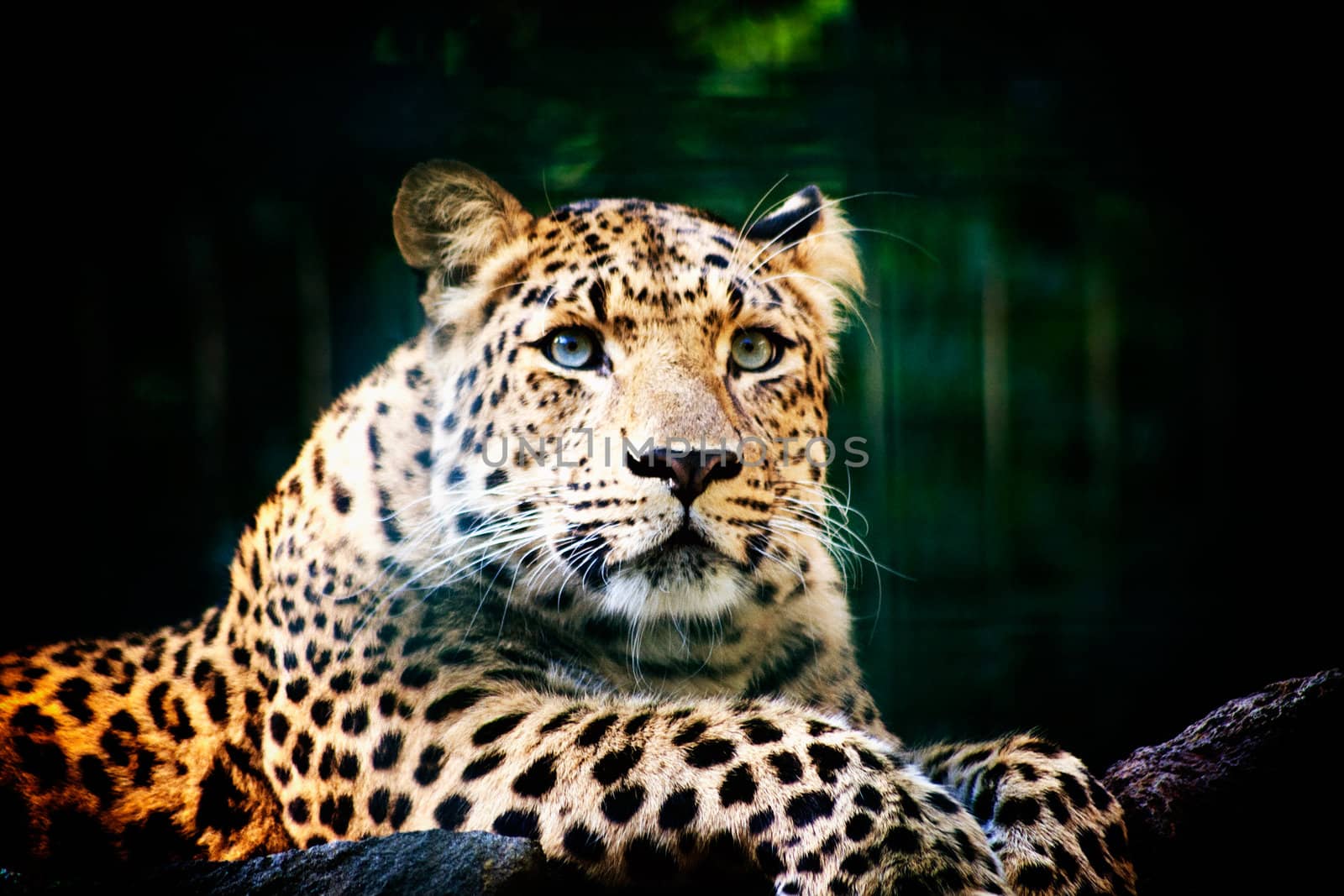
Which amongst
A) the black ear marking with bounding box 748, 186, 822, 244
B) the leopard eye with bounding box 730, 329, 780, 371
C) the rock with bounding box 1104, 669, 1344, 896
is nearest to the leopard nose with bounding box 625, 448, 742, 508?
the leopard eye with bounding box 730, 329, 780, 371

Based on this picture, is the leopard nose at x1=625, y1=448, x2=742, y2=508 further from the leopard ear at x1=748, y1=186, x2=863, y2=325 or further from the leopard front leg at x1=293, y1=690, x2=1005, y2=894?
the leopard ear at x1=748, y1=186, x2=863, y2=325

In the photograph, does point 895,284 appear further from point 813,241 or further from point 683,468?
point 683,468

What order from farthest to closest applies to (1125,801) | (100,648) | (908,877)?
(100,648), (1125,801), (908,877)

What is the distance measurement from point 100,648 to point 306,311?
207cm

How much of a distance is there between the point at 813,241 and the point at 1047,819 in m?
1.86

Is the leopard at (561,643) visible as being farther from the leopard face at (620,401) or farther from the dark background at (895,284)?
the dark background at (895,284)

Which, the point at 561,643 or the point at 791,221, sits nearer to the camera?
the point at 561,643

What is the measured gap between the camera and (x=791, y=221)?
11.6 feet

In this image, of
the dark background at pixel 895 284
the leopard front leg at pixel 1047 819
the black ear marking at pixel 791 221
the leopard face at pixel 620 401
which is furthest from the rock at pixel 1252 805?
the dark background at pixel 895 284

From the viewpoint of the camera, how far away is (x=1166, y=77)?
5328 millimetres

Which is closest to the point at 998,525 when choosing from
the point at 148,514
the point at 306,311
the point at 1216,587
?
the point at 1216,587

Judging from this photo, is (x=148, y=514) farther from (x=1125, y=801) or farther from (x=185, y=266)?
(x=1125, y=801)

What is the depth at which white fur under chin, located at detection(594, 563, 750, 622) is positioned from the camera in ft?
8.89

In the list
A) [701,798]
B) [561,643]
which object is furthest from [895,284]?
[701,798]
